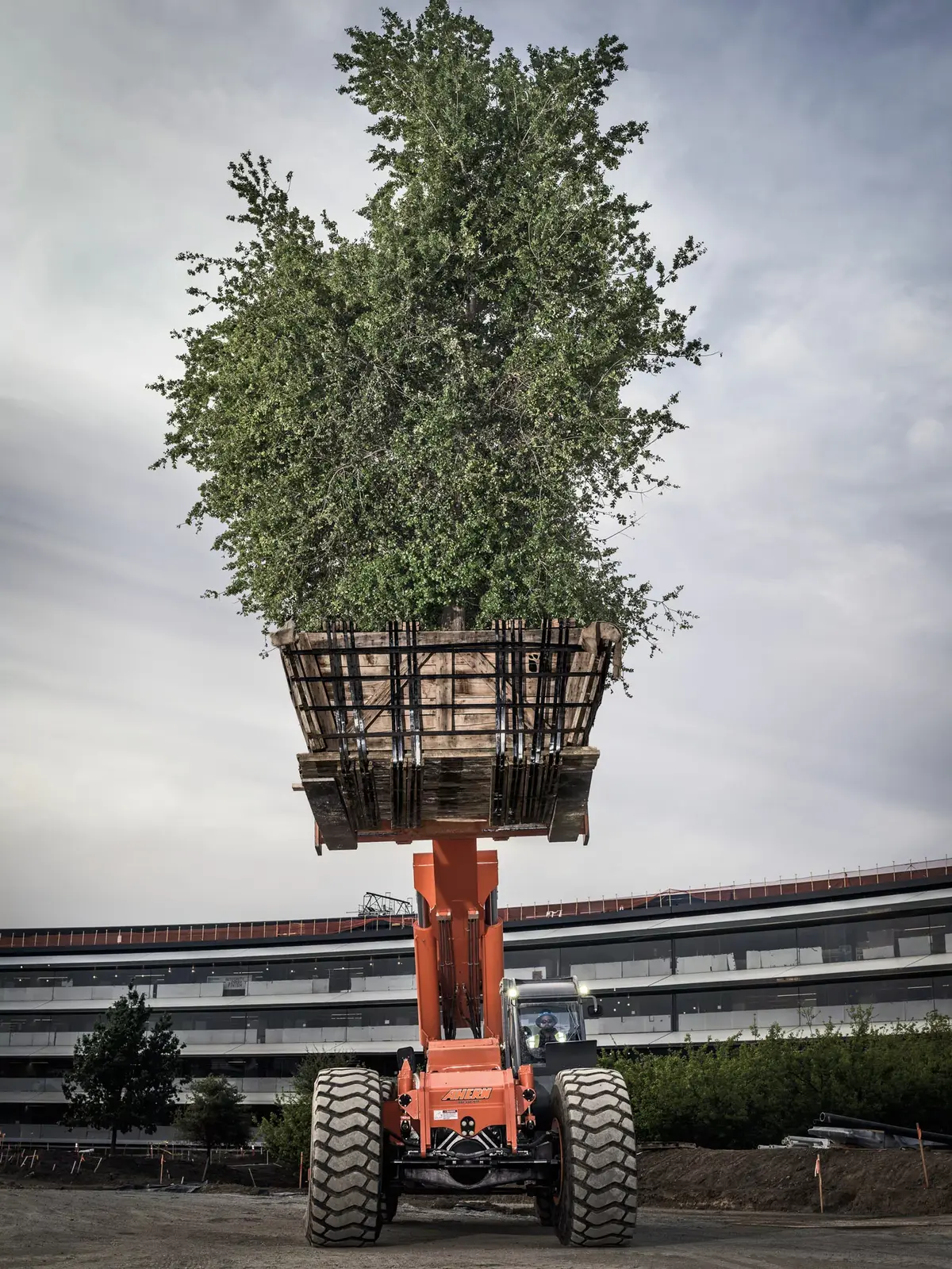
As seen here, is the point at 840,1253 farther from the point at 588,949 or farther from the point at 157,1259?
the point at 588,949

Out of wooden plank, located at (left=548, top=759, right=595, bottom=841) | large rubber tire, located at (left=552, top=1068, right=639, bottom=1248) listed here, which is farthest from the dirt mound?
wooden plank, located at (left=548, top=759, right=595, bottom=841)

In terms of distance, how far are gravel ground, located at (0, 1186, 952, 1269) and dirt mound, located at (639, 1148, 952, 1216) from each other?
1299mm

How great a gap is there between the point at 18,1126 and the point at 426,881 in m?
77.7

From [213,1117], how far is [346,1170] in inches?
2308

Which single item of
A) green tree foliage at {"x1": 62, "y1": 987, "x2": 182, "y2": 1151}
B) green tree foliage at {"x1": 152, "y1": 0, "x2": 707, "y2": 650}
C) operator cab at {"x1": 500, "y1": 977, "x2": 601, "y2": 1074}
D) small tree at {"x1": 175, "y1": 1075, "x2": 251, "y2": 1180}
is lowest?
small tree at {"x1": 175, "y1": 1075, "x2": 251, "y2": 1180}

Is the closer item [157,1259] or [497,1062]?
[157,1259]

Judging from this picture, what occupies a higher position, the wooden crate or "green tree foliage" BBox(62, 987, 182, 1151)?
the wooden crate

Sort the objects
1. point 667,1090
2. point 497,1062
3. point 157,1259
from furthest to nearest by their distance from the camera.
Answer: point 667,1090 → point 497,1062 → point 157,1259

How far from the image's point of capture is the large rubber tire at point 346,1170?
11.4 metres

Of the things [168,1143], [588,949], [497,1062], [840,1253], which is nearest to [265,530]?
[497,1062]

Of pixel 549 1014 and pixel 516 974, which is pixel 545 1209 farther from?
pixel 516 974

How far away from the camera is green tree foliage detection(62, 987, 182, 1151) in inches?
2314

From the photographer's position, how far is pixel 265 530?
24.5 m

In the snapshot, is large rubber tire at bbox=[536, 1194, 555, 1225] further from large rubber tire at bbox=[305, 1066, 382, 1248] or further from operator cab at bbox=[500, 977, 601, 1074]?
large rubber tire at bbox=[305, 1066, 382, 1248]
